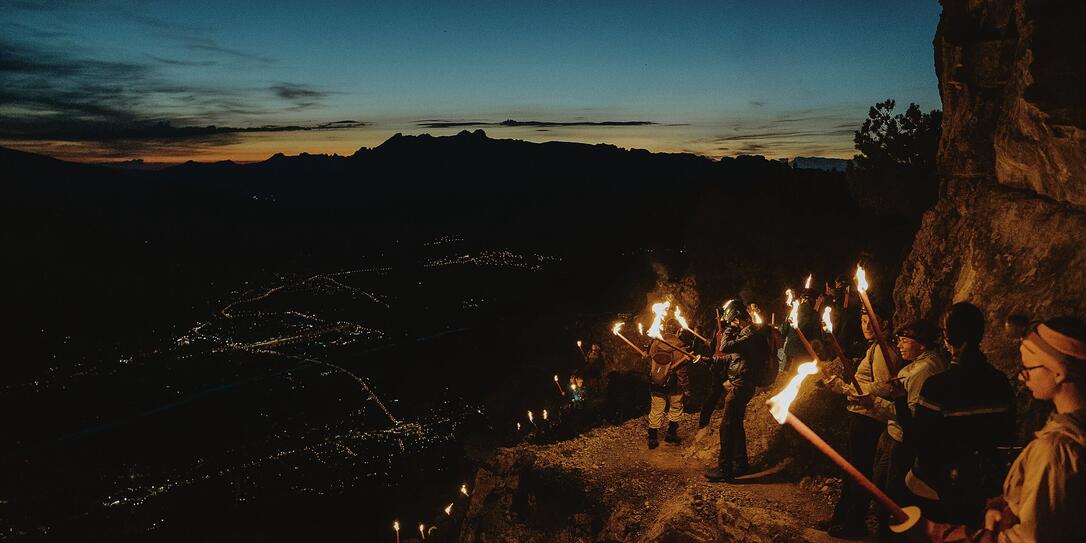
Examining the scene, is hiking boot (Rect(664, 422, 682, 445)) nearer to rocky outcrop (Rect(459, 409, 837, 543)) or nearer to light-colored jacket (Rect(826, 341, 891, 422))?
rocky outcrop (Rect(459, 409, 837, 543))

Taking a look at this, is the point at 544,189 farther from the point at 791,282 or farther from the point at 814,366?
the point at 814,366

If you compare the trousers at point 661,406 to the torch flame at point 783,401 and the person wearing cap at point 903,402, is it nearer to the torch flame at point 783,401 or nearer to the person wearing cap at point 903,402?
the person wearing cap at point 903,402

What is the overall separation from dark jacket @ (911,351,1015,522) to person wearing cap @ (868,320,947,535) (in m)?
0.18

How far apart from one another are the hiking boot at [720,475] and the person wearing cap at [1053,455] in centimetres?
508

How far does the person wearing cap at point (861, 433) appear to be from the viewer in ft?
15.9

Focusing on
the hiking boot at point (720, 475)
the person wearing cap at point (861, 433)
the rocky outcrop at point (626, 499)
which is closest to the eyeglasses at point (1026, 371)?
the person wearing cap at point (861, 433)

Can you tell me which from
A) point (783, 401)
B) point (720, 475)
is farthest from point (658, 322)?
point (783, 401)

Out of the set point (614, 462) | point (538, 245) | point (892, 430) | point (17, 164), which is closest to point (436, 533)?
point (614, 462)

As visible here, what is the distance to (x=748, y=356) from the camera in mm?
7074

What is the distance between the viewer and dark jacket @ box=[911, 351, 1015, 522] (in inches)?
142

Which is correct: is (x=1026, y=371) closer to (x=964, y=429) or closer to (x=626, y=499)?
(x=964, y=429)

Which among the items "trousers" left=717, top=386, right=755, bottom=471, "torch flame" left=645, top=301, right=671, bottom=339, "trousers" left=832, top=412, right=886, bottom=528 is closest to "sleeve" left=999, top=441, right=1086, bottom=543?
"trousers" left=832, top=412, right=886, bottom=528

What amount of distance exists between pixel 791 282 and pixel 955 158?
14.4 m

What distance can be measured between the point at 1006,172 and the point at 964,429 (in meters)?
5.21
